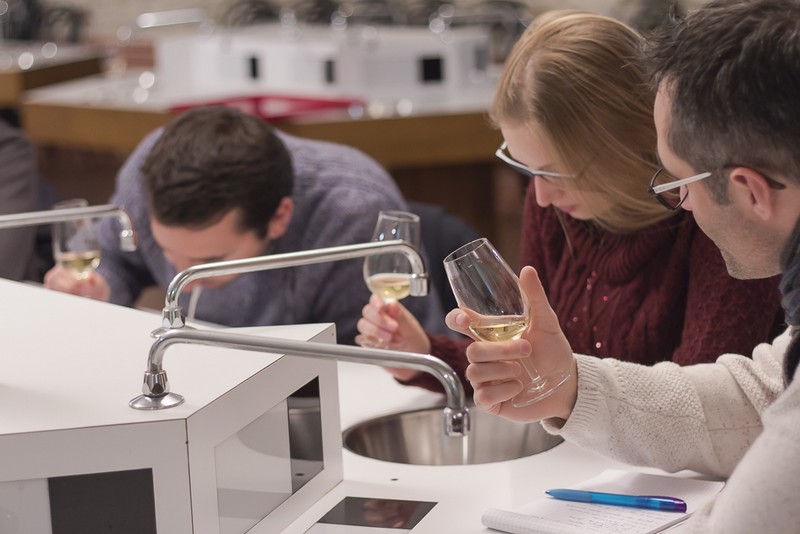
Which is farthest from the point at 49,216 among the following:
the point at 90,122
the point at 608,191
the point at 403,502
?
the point at 90,122

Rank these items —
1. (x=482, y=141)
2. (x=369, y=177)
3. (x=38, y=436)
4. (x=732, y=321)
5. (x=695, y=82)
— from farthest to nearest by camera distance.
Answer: (x=482, y=141) < (x=369, y=177) < (x=732, y=321) < (x=38, y=436) < (x=695, y=82)

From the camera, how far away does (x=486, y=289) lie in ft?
4.53

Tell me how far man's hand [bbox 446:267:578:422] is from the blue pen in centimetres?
10

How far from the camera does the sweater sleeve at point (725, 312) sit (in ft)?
5.67

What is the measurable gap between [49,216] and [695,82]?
1.12m

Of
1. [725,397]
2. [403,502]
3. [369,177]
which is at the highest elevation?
[369,177]

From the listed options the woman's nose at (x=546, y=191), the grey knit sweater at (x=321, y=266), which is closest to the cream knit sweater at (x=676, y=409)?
the woman's nose at (x=546, y=191)

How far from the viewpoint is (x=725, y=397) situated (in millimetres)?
1606

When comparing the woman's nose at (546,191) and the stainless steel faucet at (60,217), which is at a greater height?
the woman's nose at (546,191)

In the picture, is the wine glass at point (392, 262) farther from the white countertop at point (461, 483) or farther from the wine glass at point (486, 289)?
the wine glass at point (486, 289)

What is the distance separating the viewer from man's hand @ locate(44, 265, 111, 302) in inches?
92.1

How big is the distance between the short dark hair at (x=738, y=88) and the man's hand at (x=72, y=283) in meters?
1.44

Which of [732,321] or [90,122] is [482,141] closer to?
[90,122]

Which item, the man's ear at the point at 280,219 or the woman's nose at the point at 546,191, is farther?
the man's ear at the point at 280,219
